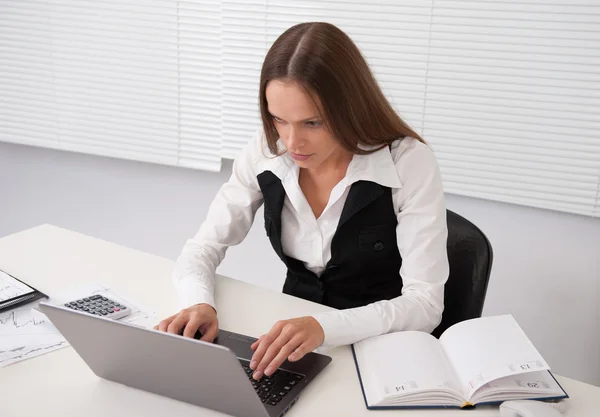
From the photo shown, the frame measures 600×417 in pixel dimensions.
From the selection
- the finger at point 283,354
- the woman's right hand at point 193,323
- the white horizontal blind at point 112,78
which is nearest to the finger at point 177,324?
the woman's right hand at point 193,323

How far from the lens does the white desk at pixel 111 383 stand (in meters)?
1.27

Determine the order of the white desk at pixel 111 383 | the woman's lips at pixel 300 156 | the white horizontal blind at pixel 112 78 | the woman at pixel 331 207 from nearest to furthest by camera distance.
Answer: the white desk at pixel 111 383, the woman at pixel 331 207, the woman's lips at pixel 300 156, the white horizontal blind at pixel 112 78

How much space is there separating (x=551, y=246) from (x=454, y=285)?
0.90 meters

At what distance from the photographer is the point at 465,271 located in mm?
1752

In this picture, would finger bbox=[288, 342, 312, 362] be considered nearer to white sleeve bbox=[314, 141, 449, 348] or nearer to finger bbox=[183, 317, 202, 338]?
white sleeve bbox=[314, 141, 449, 348]

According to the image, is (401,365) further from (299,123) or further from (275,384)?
(299,123)

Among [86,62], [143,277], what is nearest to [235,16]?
[86,62]

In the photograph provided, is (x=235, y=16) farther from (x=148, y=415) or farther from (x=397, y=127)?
(x=148, y=415)

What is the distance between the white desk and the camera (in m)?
1.27

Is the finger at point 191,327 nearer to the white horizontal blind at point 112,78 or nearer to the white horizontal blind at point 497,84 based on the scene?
the white horizontal blind at point 497,84

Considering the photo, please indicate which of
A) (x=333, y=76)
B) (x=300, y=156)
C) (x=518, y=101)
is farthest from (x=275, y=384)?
(x=518, y=101)

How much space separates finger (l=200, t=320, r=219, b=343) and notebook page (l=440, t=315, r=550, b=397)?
450 millimetres

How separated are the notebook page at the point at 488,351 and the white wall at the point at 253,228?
3.86 ft

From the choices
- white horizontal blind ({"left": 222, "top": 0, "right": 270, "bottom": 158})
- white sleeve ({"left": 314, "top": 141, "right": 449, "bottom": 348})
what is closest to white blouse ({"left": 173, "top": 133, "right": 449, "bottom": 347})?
white sleeve ({"left": 314, "top": 141, "right": 449, "bottom": 348})
